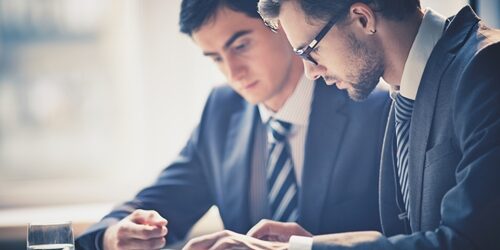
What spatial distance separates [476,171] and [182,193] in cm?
82

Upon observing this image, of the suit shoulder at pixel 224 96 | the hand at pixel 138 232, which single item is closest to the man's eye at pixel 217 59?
the suit shoulder at pixel 224 96

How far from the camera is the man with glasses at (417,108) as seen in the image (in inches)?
50.2

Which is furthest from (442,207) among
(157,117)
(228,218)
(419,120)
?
(157,117)

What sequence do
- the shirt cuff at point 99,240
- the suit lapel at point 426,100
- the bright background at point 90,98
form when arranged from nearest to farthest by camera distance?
the suit lapel at point 426,100 < the shirt cuff at point 99,240 < the bright background at point 90,98

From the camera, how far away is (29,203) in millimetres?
2170

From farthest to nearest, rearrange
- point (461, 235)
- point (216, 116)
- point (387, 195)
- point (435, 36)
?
point (216, 116), point (387, 195), point (435, 36), point (461, 235)

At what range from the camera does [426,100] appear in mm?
1391

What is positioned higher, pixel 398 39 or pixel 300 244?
pixel 398 39

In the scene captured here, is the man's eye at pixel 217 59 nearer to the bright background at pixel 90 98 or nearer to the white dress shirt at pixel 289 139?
the white dress shirt at pixel 289 139

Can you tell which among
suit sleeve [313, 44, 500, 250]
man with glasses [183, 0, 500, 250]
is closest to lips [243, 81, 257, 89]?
man with glasses [183, 0, 500, 250]

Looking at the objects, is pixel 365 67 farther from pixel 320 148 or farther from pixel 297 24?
pixel 320 148

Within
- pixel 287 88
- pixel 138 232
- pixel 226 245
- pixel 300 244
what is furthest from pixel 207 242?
pixel 287 88

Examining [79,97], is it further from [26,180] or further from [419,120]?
[419,120]

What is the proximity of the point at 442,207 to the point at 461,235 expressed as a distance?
2.4 inches
